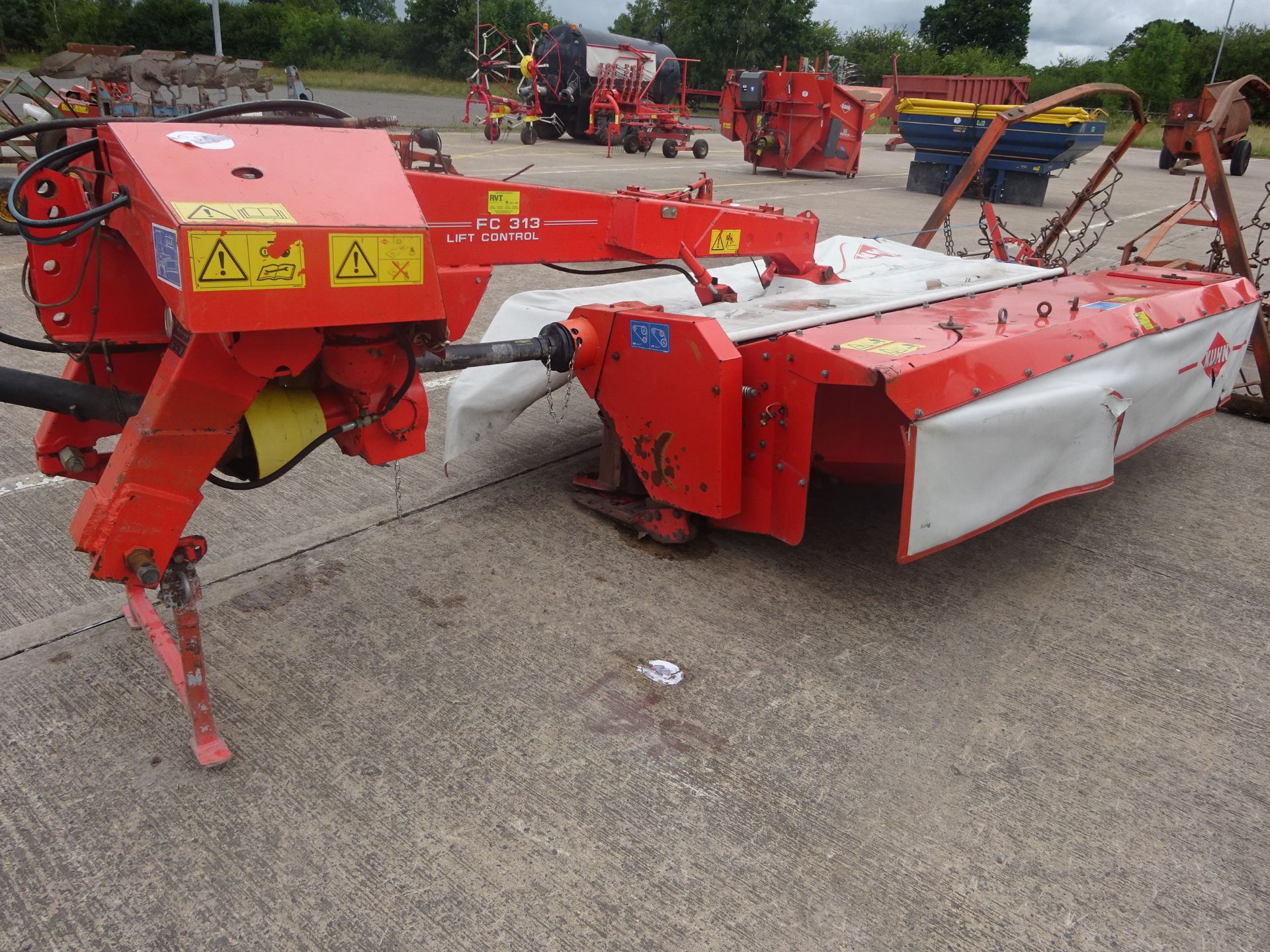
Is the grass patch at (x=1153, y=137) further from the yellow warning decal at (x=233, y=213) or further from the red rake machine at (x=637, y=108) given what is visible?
the yellow warning decal at (x=233, y=213)

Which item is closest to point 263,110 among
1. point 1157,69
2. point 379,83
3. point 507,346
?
point 507,346

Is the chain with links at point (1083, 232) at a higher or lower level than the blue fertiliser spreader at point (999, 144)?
lower

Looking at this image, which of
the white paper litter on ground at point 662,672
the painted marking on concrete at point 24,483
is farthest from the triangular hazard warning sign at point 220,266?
the painted marking on concrete at point 24,483

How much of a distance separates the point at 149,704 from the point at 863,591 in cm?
210

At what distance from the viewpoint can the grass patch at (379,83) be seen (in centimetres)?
2977

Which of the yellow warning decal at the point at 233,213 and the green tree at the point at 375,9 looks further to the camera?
the green tree at the point at 375,9

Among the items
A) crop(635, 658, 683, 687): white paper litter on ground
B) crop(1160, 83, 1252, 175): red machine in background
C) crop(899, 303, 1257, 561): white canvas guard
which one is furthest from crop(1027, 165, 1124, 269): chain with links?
crop(635, 658, 683, 687): white paper litter on ground

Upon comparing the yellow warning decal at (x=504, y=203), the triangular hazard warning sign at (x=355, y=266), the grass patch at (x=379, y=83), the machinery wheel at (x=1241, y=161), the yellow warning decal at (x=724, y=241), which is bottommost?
the yellow warning decal at (x=724, y=241)

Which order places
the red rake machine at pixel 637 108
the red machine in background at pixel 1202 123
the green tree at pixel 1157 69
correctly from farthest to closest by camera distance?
the green tree at pixel 1157 69, the red rake machine at pixel 637 108, the red machine in background at pixel 1202 123

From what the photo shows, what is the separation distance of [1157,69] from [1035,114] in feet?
135

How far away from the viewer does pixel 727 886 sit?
1.90 metres

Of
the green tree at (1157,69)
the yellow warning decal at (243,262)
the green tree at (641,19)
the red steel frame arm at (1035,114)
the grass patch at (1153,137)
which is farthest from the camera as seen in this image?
the green tree at (641,19)

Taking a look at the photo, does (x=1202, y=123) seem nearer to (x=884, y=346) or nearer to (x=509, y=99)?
(x=884, y=346)

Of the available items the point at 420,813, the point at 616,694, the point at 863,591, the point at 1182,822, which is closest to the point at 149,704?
the point at 420,813
